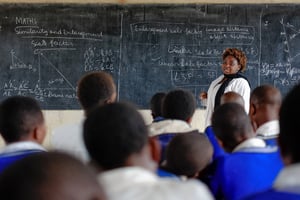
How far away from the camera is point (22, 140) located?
2.19 metres

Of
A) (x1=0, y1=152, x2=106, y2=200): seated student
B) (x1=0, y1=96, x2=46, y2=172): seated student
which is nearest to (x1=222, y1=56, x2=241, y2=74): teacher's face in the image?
(x1=0, y1=96, x2=46, y2=172): seated student

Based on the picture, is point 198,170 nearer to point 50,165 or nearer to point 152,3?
point 50,165

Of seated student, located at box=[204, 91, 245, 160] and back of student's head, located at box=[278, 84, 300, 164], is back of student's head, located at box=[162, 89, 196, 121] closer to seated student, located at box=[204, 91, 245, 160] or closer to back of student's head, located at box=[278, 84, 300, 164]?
seated student, located at box=[204, 91, 245, 160]

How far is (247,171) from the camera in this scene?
207 centimetres

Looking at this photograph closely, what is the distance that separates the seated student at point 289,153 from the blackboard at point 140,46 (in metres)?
4.65

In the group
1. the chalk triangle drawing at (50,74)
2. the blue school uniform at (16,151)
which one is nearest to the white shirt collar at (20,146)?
the blue school uniform at (16,151)

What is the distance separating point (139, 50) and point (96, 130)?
464 cm

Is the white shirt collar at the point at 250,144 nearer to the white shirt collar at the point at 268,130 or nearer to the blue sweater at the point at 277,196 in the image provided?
the white shirt collar at the point at 268,130

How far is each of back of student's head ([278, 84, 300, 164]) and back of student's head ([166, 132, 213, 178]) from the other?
1.04 metres

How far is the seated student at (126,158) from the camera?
112 cm

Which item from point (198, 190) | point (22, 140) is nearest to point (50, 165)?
point (198, 190)

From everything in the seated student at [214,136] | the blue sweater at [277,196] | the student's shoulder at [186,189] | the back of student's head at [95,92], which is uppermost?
the back of student's head at [95,92]

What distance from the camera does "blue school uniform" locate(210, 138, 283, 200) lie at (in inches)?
81.5

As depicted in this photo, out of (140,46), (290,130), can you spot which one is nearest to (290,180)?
(290,130)
